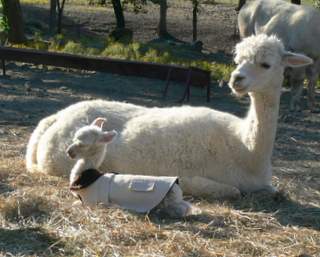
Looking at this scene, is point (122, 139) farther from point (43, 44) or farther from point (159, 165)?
point (43, 44)

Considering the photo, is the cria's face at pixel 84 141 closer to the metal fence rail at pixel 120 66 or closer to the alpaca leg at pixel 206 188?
the alpaca leg at pixel 206 188

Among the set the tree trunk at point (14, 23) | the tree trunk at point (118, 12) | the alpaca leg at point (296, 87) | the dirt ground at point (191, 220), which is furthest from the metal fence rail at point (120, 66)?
the tree trunk at point (118, 12)

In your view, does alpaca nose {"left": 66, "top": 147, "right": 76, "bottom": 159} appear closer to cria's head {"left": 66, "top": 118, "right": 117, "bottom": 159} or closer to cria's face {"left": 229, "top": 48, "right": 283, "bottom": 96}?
cria's head {"left": 66, "top": 118, "right": 117, "bottom": 159}

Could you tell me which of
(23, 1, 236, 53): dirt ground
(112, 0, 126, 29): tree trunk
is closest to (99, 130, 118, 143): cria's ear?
(23, 1, 236, 53): dirt ground

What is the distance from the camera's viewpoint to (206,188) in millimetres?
6160

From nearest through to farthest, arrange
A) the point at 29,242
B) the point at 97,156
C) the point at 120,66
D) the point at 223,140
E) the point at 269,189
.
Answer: the point at 29,242
the point at 97,156
the point at 269,189
the point at 223,140
the point at 120,66

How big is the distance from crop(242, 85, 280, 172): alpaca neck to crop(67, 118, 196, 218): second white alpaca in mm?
1003

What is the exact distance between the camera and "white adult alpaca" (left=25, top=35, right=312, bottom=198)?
241 inches

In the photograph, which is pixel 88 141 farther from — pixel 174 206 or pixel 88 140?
pixel 174 206

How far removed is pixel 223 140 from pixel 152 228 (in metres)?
1.61

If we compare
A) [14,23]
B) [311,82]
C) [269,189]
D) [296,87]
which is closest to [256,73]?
[269,189]

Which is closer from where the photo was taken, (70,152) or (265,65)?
A: (70,152)

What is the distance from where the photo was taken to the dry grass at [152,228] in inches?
182

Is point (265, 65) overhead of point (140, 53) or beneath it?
overhead
